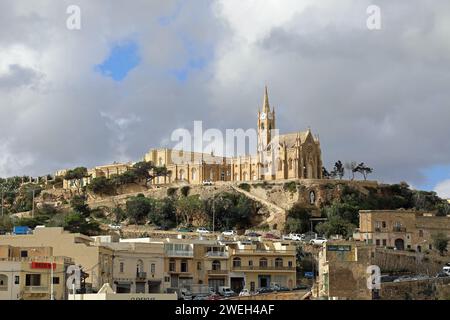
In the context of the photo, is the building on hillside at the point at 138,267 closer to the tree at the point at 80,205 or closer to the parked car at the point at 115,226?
the parked car at the point at 115,226

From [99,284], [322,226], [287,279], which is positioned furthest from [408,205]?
[99,284]

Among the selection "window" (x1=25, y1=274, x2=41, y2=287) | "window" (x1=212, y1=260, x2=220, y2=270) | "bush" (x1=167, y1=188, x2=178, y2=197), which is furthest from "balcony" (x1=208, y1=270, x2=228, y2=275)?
"bush" (x1=167, y1=188, x2=178, y2=197)

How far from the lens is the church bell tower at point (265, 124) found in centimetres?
14750

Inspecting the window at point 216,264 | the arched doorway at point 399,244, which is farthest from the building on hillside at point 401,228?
the window at point 216,264

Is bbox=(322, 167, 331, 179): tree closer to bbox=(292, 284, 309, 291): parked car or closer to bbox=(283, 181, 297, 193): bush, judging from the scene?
bbox=(283, 181, 297, 193): bush

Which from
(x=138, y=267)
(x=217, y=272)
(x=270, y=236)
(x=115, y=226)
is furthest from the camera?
(x=115, y=226)

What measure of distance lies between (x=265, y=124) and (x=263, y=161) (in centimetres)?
963

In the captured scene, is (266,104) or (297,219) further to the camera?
(266,104)

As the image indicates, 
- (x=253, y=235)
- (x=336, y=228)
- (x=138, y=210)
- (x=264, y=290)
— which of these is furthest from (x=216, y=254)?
(x=138, y=210)

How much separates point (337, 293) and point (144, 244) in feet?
72.2

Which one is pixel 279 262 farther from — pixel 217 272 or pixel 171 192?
pixel 171 192

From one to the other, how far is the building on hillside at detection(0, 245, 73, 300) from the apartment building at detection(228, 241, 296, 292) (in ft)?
66.5

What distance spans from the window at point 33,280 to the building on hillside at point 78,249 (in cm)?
575

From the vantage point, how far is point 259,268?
82562 mm
